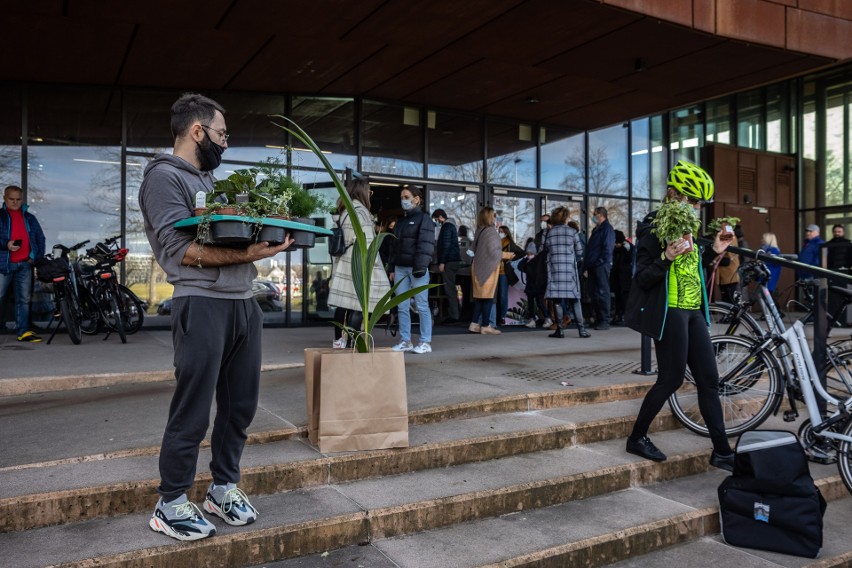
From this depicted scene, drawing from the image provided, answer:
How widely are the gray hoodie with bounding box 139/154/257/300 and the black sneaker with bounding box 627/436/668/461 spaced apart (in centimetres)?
277

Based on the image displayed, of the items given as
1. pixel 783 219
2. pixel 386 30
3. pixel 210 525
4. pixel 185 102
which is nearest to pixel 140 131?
pixel 386 30

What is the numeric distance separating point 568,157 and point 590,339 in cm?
513

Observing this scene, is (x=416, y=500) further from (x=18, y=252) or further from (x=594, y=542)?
(x=18, y=252)

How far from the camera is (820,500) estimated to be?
131 inches

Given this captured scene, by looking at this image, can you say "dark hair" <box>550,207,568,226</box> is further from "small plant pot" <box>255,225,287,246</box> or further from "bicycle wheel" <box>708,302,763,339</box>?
"small plant pot" <box>255,225,287,246</box>

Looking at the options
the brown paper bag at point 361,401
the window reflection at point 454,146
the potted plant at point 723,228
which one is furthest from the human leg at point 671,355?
the window reflection at point 454,146

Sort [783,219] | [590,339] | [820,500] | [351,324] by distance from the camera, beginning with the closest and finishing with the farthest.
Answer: [820,500] < [351,324] < [590,339] < [783,219]

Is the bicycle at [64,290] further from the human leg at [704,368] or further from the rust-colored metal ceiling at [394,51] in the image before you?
the human leg at [704,368]

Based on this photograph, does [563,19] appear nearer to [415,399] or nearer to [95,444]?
[415,399]

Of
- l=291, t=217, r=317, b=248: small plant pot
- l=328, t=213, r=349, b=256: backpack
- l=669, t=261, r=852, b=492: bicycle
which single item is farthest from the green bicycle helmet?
l=328, t=213, r=349, b=256: backpack

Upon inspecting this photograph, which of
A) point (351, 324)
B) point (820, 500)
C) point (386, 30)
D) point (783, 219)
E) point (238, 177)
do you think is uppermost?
point (386, 30)

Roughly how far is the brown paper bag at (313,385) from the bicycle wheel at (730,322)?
2.84 meters

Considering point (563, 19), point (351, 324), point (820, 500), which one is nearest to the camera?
point (820, 500)

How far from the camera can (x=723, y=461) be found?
406 centimetres
